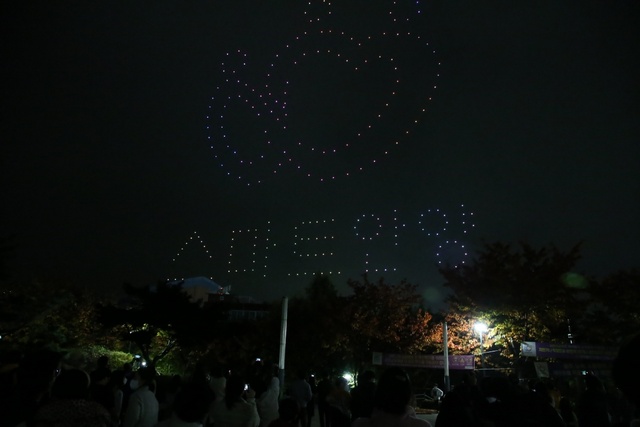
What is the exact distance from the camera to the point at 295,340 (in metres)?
28.2

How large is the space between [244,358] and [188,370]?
363cm

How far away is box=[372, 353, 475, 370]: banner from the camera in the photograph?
1923cm

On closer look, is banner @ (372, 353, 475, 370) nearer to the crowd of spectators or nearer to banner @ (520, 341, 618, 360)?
banner @ (520, 341, 618, 360)

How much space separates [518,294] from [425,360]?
5.03m

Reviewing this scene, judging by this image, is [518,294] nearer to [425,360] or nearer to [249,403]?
[425,360]

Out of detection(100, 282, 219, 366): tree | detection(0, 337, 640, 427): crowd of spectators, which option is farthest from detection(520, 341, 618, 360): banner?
detection(100, 282, 219, 366): tree

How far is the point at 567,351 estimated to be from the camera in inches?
661

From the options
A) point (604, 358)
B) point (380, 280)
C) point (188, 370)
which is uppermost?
point (380, 280)

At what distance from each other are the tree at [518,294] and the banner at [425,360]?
2.11 meters

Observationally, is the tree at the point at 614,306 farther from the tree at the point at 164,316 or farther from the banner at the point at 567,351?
the tree at the point at 164,316

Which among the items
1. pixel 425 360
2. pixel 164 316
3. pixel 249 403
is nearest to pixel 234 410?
pixel 249 403

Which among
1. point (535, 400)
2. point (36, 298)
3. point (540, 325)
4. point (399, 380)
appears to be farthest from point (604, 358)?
point (36, 298)

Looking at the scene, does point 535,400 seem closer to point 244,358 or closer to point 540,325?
point 540,325

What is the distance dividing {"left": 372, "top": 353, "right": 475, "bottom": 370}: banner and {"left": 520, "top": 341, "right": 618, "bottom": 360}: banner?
290cm
